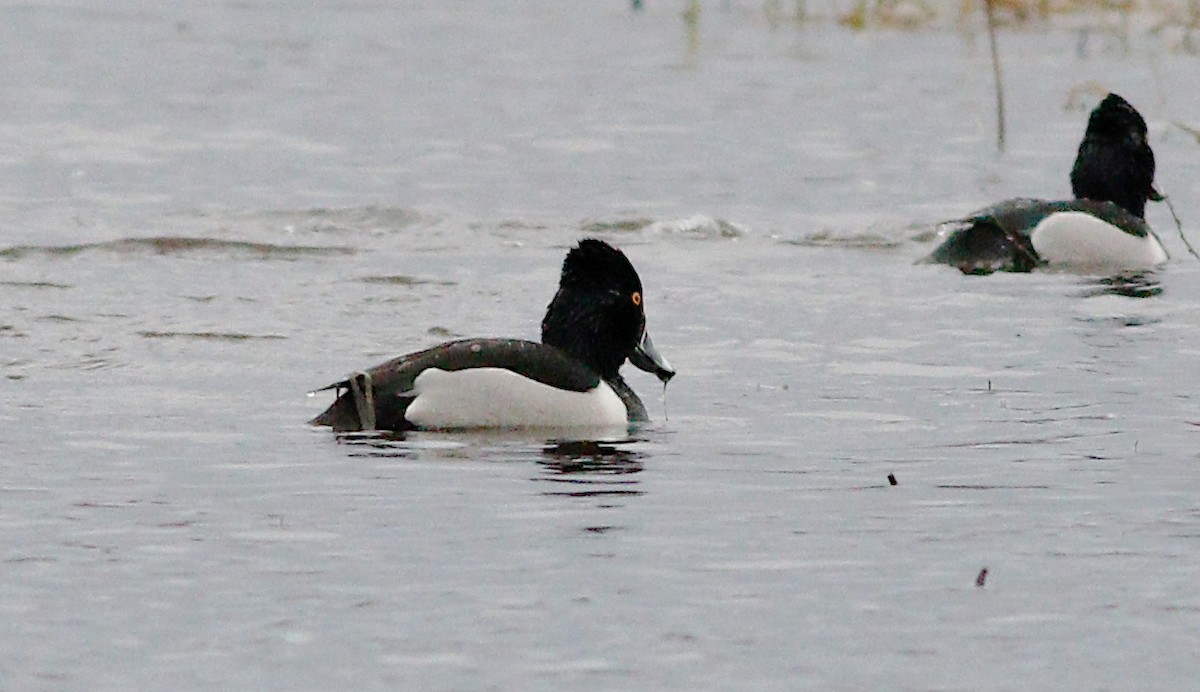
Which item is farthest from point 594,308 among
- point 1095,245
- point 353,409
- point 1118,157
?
point 1118,157

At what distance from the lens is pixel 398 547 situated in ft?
27.6

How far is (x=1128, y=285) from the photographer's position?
16.4 m

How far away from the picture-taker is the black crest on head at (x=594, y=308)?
11.5 m

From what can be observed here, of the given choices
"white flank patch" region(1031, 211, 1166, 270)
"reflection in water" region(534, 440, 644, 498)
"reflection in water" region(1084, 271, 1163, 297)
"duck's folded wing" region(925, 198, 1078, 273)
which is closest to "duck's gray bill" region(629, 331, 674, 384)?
"reflection in water" region(534, 440, 644, 498)

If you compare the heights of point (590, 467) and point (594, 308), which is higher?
point (594, 308)

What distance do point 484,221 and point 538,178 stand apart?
7.55ft

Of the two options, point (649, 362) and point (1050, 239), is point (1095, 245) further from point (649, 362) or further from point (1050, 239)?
point (649, 362)

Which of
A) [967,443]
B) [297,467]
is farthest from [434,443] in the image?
[967,443]

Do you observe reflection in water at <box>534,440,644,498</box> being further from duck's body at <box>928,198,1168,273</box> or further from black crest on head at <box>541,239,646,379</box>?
duck's body at <box>928,198,1168,273</box>

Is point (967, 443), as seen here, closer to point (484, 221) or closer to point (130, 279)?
point (130, 279)

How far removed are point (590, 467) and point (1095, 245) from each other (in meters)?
8.02

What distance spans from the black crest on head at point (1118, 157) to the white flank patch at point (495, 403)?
26.5 feet

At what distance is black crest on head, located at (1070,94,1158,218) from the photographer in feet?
59.8

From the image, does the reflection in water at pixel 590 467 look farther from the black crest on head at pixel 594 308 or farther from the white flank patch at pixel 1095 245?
the white flank patch at pixel 1095 245
